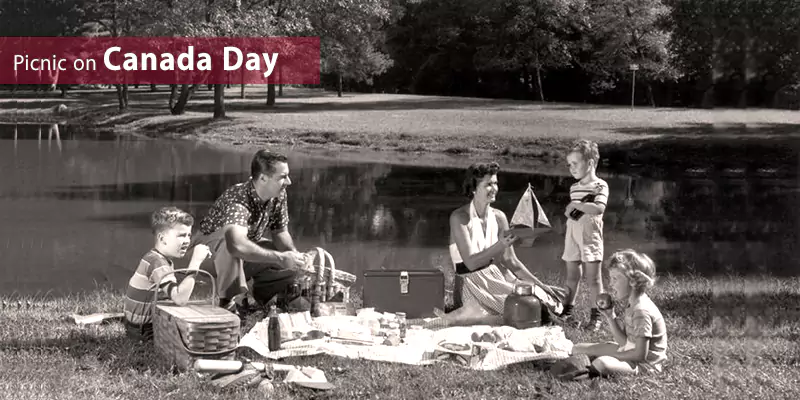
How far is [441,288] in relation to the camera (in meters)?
4.84

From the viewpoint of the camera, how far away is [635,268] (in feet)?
12.3

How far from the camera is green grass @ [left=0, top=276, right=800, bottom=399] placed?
142 inches

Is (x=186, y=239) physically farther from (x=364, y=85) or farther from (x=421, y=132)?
(x=421, y=132)

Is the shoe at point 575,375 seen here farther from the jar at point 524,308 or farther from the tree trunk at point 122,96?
the tree trunk at point 122,96

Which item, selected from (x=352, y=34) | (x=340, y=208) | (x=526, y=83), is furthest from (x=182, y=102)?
(x=526, y=83)

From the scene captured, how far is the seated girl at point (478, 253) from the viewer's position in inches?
186

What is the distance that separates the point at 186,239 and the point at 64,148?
37.7ft

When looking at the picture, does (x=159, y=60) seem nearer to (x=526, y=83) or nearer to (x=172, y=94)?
(x=172, y=94)

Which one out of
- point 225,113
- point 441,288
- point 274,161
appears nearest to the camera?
point 274,161

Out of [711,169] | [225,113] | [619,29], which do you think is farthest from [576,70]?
[225,113]

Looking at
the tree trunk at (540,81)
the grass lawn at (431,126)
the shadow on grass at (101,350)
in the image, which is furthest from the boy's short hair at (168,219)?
the grass lawn at (431,126)

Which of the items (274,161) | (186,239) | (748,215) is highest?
(274,161)

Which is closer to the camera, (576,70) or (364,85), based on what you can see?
(576,70)

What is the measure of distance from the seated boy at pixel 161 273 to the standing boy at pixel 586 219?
1.68 meters
